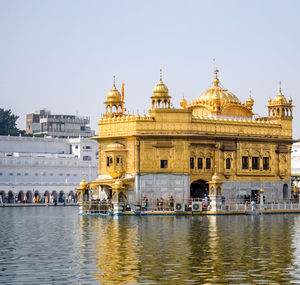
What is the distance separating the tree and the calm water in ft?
318

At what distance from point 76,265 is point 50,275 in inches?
84.6

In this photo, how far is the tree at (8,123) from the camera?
463 ft

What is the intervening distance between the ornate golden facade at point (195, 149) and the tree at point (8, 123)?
7543 cm

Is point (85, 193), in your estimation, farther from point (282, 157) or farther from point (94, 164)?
point (94, 164)

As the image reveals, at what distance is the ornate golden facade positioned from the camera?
2392 inches

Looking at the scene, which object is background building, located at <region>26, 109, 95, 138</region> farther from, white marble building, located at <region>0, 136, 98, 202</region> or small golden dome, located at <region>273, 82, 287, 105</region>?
small golden dome, located at <region>273, 82, 287, 105</region>

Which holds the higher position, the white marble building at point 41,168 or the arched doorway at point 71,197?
the white marble building at point 41,168

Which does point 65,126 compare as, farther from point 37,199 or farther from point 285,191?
point 285,191

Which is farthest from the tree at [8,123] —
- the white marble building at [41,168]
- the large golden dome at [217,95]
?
the large golden dome at [217,95]

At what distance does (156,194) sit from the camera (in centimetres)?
6053

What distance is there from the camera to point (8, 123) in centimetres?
14500

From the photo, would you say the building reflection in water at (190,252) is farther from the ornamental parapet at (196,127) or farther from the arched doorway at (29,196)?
the arched doorway at (29,196)

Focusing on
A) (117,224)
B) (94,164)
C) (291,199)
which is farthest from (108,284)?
(94,164)

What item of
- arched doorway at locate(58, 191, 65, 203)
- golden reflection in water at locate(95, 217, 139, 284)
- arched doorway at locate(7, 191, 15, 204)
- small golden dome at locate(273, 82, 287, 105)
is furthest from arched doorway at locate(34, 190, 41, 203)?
golden reflection in water at locate(95, 217, 139, 284)
